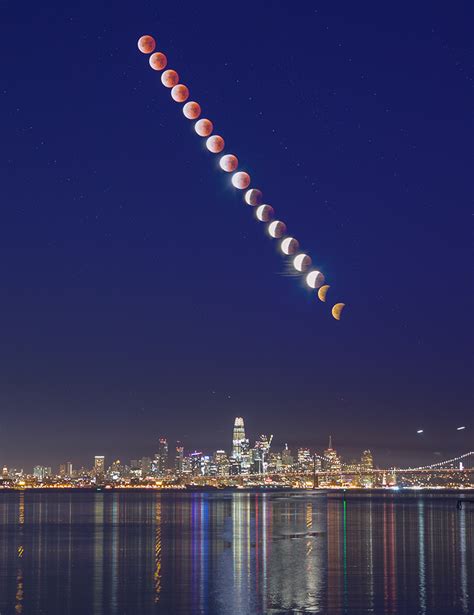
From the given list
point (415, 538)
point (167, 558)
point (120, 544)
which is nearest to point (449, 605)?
point (167, 558)

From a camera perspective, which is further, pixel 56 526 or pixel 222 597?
pixel 56 526

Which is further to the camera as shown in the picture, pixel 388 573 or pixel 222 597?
pixel 388 573

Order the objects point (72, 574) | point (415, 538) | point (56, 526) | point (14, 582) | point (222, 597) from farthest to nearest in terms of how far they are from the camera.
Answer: point (56, 526), point (415, 538), point (72, 574), point (14, 582), point (222, 597)

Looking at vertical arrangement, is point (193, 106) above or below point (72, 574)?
above

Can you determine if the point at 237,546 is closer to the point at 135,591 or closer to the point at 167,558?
the point at 167,558

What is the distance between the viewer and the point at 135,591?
33.8m

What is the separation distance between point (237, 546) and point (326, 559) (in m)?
9.26

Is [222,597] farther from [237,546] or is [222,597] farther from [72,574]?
[237,546]

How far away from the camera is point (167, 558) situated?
46.2 meters

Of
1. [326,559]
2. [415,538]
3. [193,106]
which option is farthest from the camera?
→ [415,538]

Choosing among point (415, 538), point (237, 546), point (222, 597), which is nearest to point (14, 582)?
point (222, 597)

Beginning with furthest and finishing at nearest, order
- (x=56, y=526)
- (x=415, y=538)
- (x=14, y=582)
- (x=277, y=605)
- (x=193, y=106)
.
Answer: (x=56, y=526)
(x=415, y=538)
(x=14, y=582)
(x=277, y=605)
(x=193, y=106)

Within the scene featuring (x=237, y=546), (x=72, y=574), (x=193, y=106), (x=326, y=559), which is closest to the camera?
(x=193, y=106)

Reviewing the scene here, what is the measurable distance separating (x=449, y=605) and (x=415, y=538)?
3383 cm
